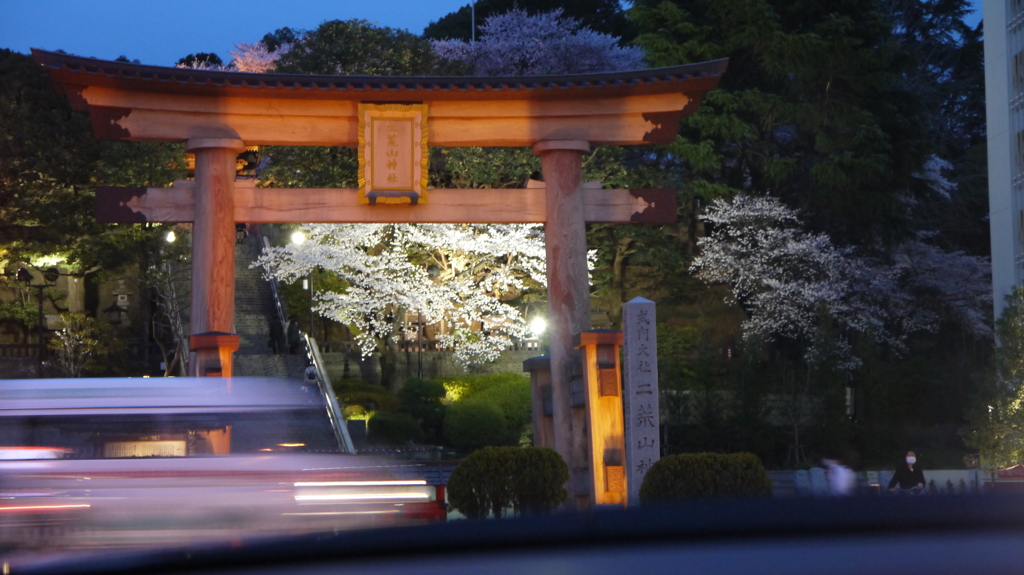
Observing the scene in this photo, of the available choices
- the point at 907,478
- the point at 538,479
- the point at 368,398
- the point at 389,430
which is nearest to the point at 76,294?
the point at 368,398

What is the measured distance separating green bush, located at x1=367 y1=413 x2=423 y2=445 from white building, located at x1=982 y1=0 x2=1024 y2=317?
49.3ft

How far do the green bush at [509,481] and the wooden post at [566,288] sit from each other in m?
0.88

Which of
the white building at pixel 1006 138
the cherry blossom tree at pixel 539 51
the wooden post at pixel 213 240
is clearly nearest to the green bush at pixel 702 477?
the wooden post at pixel 213 240

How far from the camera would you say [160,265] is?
31844mm

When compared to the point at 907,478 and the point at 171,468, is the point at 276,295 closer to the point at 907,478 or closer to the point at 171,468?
the point at 907,478

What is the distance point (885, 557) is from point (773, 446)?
89.9ft

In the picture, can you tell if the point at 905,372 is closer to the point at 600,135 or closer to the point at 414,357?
the point at 414,357

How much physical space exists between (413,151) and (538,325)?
51.0ft

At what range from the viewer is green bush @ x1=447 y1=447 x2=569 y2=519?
48.0 ft

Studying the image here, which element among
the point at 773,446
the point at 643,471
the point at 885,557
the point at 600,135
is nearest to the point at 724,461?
the point at 643,471

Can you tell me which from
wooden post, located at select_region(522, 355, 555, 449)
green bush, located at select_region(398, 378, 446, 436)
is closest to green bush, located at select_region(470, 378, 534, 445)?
green bush, located at select_region(398, 378, 446, 436)

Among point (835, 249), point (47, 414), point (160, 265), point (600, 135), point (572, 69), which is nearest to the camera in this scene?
point (47, 414)

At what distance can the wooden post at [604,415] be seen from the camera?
1481cm

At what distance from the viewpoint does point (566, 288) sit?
53.5ft
